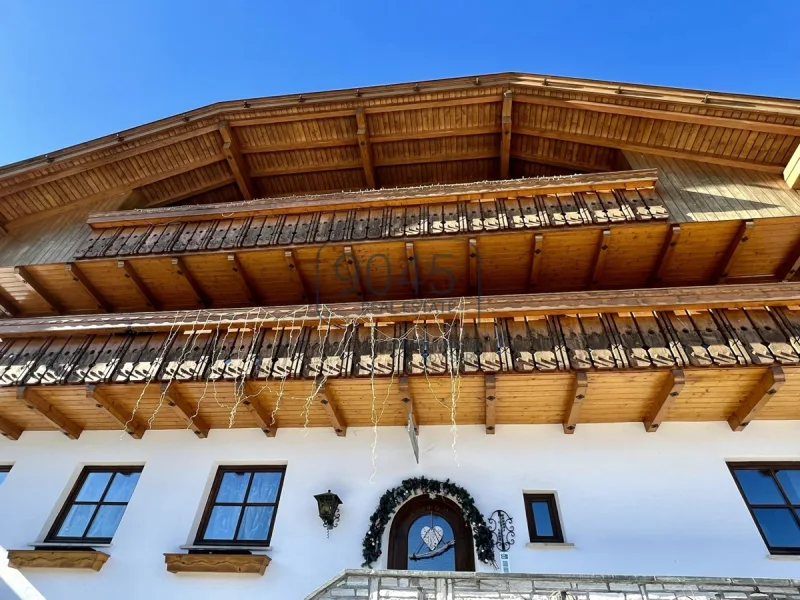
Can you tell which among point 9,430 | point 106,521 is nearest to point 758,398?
point 106,521

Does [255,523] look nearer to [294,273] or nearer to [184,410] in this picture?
[184,410]

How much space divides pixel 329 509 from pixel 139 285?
223 inches

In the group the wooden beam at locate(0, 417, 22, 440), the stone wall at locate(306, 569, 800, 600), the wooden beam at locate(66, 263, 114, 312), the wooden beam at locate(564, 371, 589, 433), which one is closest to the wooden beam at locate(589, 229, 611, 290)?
the wooden beam at locate(564, 371, 589, 433)

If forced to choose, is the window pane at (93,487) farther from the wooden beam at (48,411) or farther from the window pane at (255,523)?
the window pane at (255,523)

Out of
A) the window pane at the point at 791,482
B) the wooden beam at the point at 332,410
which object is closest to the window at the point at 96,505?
the wooden beam at the point at 332,410

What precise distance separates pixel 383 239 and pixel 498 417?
3.33 meters

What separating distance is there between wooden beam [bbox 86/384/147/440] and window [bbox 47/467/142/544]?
560 mm

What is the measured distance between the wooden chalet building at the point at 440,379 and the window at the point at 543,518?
0.03 m

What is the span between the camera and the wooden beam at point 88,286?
8.48 m

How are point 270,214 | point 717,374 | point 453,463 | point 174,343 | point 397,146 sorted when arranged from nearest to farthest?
point 717,374 < point 453,463 < point 174,343 < point 270,214 < point 397,146

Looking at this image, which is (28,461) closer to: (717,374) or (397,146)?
(397,146)

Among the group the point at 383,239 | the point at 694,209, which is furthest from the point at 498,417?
the point at 694,209

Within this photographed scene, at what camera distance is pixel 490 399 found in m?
6.13

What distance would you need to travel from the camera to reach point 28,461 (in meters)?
7.37
